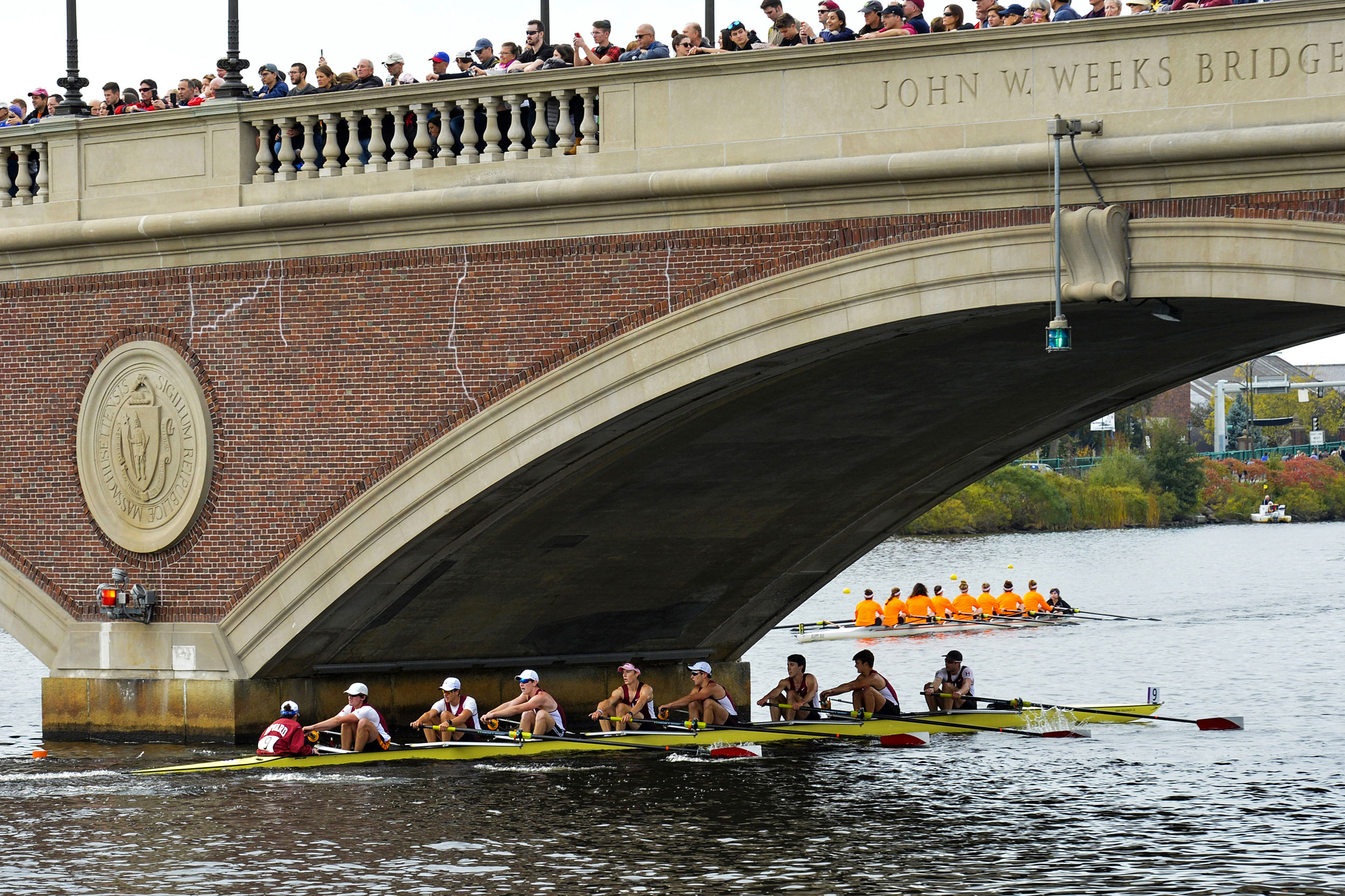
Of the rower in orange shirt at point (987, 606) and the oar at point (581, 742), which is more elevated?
the rower in orange shirt at point (987, 606)

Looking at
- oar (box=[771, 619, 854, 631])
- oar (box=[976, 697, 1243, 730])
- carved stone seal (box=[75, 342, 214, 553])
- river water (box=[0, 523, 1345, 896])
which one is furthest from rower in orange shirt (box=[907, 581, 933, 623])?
carved stone seal (box=[75, 342, 214, 553])

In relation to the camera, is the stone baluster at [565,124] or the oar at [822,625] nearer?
the stone baluster at [565,124]

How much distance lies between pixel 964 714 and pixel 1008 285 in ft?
27.9

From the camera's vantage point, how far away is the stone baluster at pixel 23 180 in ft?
62.0

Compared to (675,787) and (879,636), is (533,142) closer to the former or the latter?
(675,787)

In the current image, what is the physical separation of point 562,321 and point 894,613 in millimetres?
22447

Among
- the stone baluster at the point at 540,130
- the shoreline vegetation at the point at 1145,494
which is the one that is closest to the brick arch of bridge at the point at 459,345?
the stone baluster at the point at 540,130

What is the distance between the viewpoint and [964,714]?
843 inches

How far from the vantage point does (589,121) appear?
15859mm

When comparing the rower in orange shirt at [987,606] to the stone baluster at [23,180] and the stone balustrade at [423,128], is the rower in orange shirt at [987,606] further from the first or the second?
the stone baluster at [23,180]

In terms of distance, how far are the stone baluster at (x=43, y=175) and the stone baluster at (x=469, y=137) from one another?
4653 mm

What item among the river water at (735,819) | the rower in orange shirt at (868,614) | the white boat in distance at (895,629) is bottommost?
the river water at (735,819)

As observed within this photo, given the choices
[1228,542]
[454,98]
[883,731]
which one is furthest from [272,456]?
[1228,542]

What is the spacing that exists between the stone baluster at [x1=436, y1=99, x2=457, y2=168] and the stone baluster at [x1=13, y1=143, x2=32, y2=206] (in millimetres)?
4698
